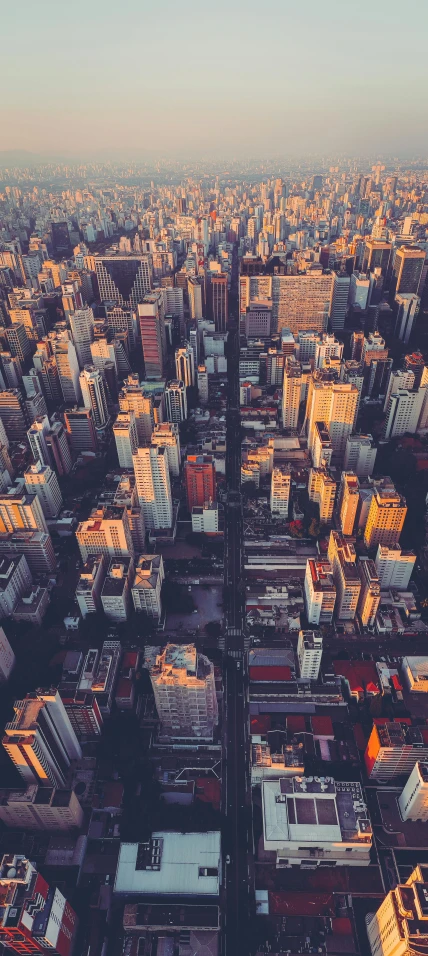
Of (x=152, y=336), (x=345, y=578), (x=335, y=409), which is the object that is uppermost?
(x=152, y=336)

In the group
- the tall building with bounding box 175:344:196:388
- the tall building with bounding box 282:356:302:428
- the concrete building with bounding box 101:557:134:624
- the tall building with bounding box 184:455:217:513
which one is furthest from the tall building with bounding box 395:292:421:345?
the concrete building with bounding box 101:557:134:624

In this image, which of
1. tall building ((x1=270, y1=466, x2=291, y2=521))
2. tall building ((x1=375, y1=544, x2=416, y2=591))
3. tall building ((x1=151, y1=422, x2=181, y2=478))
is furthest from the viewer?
tall building ((x1=151, y1=422, x2=181, y2=478))

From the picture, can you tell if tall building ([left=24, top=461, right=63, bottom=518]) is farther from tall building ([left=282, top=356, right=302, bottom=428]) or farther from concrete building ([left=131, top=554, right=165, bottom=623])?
tall building ([left=282, top=356, right=302, bottom=428])

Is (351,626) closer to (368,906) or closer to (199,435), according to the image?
(368,906)

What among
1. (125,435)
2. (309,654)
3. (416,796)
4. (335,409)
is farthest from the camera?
(335,409)

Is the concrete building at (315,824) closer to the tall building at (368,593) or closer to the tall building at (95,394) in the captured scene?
the tall building at (368,593)

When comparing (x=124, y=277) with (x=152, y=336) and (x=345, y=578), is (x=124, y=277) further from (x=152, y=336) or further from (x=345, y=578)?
(x=345, y=578)

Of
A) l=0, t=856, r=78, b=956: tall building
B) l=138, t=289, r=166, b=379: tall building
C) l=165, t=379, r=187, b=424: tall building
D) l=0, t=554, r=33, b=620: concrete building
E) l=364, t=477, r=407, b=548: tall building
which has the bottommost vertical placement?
l=0, t=856, r=78, b=956: tall building

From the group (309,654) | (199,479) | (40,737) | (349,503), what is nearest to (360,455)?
(349,503)
